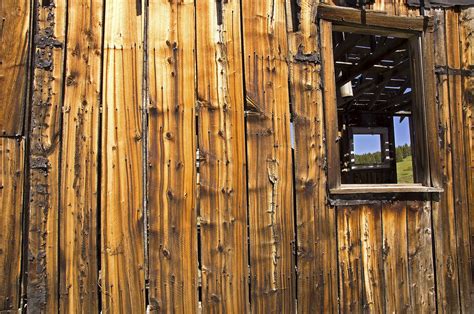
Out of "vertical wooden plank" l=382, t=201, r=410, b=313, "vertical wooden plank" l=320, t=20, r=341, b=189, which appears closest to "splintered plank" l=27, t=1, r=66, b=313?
"vertical wooden plank" l=320, t=20, r=341, b=189

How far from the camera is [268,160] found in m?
3.17

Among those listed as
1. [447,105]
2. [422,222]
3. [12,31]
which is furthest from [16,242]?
[447,105]

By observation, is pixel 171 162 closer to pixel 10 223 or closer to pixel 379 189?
pixel 10 223

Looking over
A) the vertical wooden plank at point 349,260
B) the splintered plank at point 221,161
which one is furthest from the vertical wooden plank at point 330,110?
the splintered plank at point 221,161

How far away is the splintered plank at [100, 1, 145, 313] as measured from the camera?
2.77 metres

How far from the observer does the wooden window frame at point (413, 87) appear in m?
3.35

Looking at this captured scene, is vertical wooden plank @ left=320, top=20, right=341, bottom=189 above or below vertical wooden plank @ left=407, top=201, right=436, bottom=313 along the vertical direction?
above

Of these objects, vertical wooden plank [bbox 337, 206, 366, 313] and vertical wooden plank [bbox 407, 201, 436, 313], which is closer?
vertical wooden plank [bbox 337, 206, 366, 313]

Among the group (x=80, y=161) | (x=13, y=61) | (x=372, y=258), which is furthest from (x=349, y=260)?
(x=13, y=61)

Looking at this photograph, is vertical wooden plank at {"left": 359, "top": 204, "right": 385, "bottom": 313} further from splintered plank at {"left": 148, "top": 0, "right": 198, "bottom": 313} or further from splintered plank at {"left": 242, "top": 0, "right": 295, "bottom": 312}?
splintered plank at {"left": 148, "top": 0, "right": 198, "bottom": 313}

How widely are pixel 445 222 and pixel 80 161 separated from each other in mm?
3156

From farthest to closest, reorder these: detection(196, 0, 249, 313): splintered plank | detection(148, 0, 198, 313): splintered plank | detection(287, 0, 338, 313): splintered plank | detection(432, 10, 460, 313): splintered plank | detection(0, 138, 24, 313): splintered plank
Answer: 1. detection(432, 10, 460, 313): splintered plank
2. detection(287, 0, 338, 313): splintered plank
3. detection(196, 0, 249, 313): splintered plank
4. detection(148, 0, 198, 313): splintered plank
5. detection(0, 138, 24, 313): splintered plank

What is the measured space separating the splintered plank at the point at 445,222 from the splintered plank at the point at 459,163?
5 cm

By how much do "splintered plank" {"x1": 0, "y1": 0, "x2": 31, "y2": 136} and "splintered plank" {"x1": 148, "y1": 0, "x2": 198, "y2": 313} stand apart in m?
0.85
